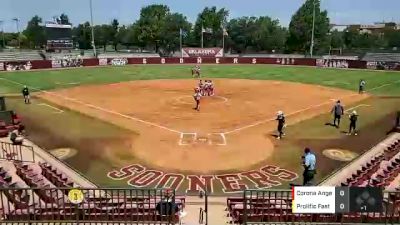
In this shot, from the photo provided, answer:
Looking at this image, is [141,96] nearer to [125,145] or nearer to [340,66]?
[125,145]

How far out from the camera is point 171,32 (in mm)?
133250

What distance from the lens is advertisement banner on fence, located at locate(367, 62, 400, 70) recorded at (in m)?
70.6

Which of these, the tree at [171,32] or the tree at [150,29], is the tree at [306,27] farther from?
the tree at [150,29]

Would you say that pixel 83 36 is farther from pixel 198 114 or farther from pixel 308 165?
pixel 308 165

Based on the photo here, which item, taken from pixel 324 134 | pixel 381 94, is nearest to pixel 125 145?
pixel 324 134

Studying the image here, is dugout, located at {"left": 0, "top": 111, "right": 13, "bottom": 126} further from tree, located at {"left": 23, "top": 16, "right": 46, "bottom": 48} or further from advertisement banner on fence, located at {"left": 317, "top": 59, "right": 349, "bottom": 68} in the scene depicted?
tree, located at {"left": 23, "top": 16, "right": 46, "bottom": 48}

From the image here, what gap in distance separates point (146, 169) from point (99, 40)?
502 ft

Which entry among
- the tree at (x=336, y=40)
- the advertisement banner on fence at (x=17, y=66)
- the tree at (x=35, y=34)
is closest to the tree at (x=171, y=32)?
the tree at (x=35, y=34)

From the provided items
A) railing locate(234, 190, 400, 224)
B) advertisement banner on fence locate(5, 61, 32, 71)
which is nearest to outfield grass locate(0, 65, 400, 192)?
railing locate(234, 190, 400, 224)

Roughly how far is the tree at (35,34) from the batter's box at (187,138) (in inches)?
4947

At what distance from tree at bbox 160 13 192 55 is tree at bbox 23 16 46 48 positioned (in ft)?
140

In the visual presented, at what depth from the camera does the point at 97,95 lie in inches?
1715

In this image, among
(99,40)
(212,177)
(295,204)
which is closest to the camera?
(295,204)

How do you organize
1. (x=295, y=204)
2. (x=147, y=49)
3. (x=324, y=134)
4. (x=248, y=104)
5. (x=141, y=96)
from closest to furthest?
(x=295, y=204), (x=324, y=134), (x=248, y=104), (x=141, y=96), (x=147, y=49)
